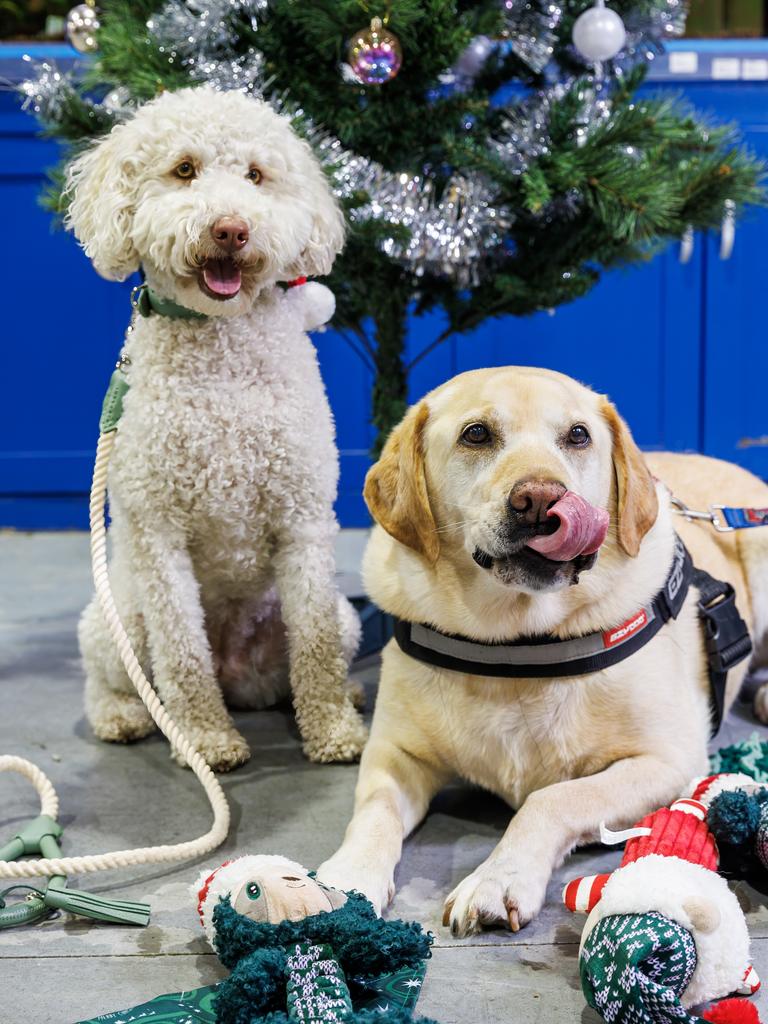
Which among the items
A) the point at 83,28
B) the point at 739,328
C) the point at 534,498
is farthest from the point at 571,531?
the point at 739,328

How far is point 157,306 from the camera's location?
194 cm

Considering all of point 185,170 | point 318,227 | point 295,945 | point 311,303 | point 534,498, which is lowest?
point 295,945

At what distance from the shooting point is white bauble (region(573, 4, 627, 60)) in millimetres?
2248

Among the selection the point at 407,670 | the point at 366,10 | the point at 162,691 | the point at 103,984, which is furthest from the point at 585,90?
the point at 103,984

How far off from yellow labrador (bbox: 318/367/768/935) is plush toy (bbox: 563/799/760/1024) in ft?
0.72

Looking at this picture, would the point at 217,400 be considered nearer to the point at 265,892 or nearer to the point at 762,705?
the point at 265,892

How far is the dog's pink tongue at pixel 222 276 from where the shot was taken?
1.83m

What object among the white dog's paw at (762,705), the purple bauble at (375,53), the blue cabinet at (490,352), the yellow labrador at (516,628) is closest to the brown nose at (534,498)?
the yellow labrador at (516,628)

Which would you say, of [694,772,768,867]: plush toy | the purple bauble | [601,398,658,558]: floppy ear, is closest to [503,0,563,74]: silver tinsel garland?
the purple bauble

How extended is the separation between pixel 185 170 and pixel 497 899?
1243mm

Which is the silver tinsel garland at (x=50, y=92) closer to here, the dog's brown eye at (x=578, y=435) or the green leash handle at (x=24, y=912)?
the dog's brown eye at (x=578, y=435)

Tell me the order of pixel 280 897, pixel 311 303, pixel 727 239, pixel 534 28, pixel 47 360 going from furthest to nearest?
1. pixel 47 360
2. pixel 727 239
3. pixel 534 28
4. pixel 311 303
5. pixel 280 897

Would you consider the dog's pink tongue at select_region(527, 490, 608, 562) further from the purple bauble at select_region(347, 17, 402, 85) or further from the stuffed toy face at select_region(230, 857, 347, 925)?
the purple bauble at select_region(347, 17, 402, 85)

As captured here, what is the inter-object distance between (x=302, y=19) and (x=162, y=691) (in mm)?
1295
